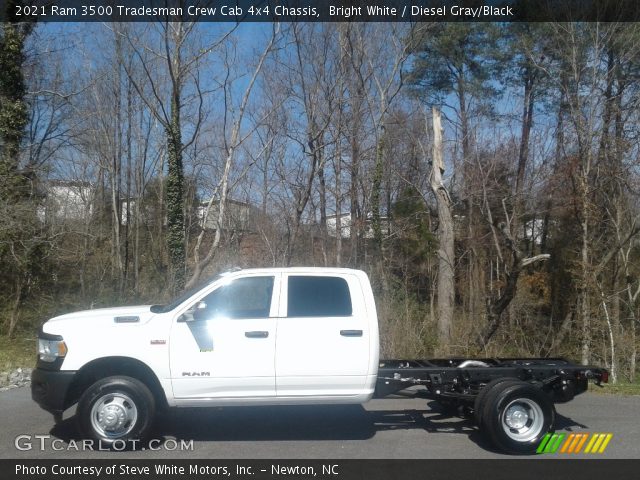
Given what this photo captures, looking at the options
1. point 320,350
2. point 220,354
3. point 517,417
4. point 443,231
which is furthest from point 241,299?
point 443,231

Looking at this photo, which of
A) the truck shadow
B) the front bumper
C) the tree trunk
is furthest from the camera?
the tree trunk

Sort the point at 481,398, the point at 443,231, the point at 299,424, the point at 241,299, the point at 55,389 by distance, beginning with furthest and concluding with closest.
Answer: the point at 443,231 < the point at 299,424 < the point at 241,299 < the point at 481,398 < the point at 55,389

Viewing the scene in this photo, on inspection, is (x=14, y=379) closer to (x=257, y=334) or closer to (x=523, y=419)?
(x=257, y=334)

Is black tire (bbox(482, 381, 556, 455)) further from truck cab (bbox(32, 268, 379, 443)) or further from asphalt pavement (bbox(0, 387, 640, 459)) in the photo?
truck cab (bbox(32, 268, 379, 443))

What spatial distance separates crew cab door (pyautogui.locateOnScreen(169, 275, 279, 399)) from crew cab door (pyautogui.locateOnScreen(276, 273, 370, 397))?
0.47ft

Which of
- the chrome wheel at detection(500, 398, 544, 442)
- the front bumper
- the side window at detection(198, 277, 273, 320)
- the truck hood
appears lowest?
the chrome wheel at detection(500, 398, 544, 442)

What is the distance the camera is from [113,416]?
6.86 metres

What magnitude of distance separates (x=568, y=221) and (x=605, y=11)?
350 inches

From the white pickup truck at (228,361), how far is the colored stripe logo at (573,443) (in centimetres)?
15

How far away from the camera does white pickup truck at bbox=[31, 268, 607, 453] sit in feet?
22.5

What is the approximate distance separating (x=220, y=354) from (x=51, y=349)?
185cm
